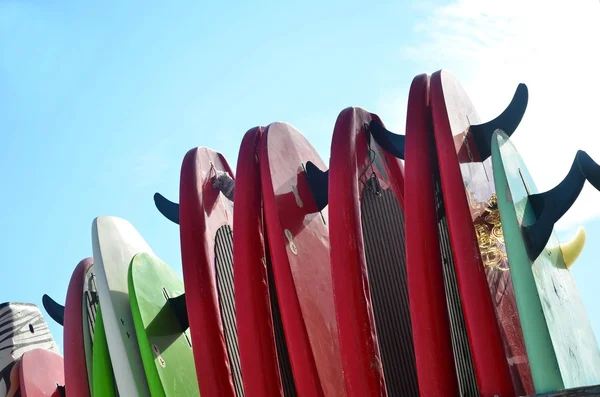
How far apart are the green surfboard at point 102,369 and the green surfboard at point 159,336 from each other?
88cm

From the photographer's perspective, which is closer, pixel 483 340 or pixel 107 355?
pixel 483 340

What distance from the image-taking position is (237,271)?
1034 centimetres

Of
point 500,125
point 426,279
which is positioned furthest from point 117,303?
point 500,125

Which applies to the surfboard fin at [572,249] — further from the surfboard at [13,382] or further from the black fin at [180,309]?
the surfboard at [13,382]

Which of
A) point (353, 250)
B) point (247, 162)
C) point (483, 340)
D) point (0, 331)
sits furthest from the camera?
point (0, 331)

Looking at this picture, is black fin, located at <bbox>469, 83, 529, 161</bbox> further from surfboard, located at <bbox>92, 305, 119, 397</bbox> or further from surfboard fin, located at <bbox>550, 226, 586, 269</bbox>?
surfboard, located at <bbox>92, 305, 119, 397</bbox>

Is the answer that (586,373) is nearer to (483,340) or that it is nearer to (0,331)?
(483,340)

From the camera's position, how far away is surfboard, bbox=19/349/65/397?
14.7 m

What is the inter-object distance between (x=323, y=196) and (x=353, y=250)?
2233mm

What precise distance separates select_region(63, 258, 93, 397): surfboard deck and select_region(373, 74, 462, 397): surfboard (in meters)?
5.93

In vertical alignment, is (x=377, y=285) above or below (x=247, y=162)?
below

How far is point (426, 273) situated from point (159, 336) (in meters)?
4.58

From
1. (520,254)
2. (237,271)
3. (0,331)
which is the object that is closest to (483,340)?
(520,254)

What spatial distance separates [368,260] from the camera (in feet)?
38.3
